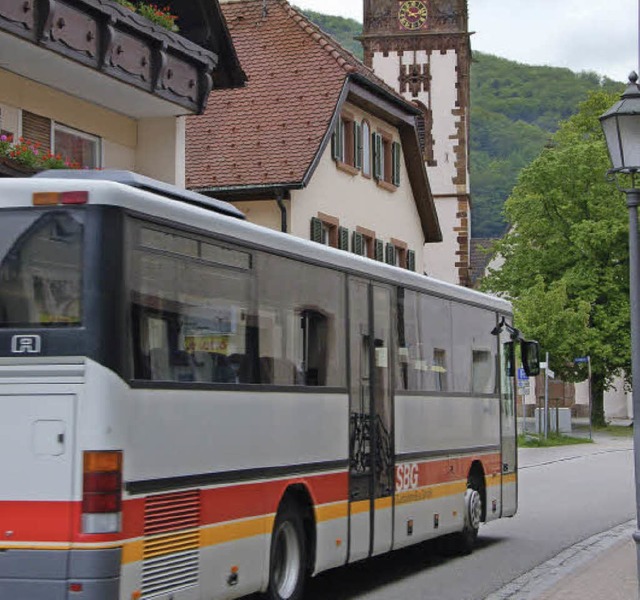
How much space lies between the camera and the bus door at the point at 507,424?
17812 millimetres

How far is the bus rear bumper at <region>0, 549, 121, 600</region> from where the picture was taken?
823cm

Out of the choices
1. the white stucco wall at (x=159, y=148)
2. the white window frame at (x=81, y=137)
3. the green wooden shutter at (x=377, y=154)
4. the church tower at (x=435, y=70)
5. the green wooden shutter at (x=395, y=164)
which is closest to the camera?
the white window frame at (x=81, y=137)

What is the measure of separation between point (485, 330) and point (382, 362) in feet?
12.8

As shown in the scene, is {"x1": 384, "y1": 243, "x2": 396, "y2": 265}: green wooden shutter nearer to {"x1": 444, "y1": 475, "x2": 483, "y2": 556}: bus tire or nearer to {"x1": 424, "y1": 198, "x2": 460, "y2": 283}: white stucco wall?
{"x1": 424, "y1": 198, "x2": 460, "y2": 283}: white stucco wall

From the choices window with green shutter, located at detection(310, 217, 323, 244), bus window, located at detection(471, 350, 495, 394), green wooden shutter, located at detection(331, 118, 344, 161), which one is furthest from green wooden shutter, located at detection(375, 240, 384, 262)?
bus window, located at detection(471, 350, 495, 394)

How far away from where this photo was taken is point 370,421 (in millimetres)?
13094

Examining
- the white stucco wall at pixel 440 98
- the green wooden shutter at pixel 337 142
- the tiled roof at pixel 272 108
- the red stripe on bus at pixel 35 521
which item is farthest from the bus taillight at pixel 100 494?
the white stucco wall at pixel 440 98

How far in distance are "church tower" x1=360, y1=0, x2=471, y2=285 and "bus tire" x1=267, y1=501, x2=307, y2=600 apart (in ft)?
164

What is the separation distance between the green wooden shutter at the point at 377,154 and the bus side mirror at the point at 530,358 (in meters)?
21.4

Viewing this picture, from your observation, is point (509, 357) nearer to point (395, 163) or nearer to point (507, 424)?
point (507, 424)

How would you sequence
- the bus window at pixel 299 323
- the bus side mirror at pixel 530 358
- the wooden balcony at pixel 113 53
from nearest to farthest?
the bus window at pixel 299 323, the bus side mirror at pixel 530 358, the wooden balcony at pixel 113 53

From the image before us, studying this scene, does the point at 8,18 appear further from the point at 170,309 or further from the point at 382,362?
the point at 170,309

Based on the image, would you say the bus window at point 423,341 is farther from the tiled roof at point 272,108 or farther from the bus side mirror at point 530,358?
the tiled roof at point 272,108

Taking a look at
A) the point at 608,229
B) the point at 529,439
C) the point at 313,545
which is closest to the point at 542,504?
the point at 313,545
